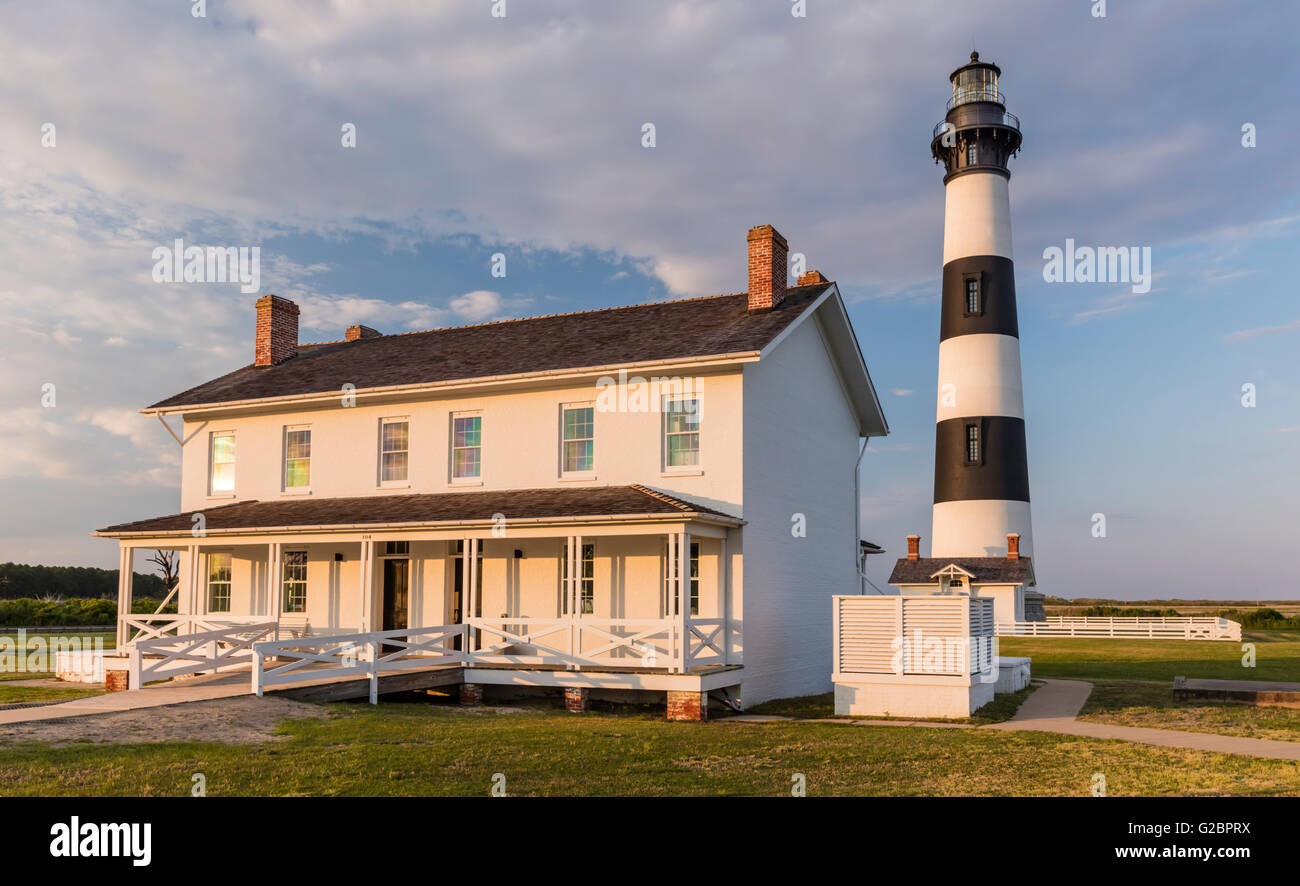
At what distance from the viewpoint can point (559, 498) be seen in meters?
18.6

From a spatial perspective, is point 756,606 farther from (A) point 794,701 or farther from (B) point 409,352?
(B) point 409,352

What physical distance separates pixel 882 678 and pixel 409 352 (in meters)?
12.9

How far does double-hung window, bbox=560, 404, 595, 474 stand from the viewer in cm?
1956

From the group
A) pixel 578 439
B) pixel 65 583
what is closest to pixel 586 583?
pixel 578 439

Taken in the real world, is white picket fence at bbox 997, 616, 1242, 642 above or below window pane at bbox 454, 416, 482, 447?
below

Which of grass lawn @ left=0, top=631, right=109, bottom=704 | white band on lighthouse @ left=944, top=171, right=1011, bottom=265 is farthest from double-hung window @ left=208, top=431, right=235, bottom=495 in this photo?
white band on lighthouse @ left=944, top=171, right=1011, bottom=265

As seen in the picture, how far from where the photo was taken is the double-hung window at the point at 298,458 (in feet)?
73.3

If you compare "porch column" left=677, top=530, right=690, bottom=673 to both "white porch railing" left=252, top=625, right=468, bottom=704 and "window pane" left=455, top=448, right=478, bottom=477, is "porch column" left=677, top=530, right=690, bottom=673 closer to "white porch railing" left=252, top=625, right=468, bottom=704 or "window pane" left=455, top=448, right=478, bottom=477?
"white porch railing" left=252, top=625, right=468, bottom=704

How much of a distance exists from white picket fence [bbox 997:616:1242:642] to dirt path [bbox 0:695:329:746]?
1364 inches

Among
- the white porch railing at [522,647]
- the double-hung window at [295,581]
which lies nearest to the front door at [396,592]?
the white porch railing at [522,647]

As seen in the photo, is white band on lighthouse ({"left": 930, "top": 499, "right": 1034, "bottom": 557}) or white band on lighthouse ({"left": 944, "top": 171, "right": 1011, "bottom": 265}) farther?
white band on lighthouse ({"left": 930, "top": 499, "right": 1034, "bottom": 557})

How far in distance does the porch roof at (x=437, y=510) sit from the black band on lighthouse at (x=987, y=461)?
779 inches

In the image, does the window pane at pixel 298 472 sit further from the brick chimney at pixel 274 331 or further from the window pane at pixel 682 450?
the window pane at pixel 682 450

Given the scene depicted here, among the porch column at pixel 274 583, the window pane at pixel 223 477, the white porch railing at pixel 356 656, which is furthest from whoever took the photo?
the window pane at pixel 223 477
